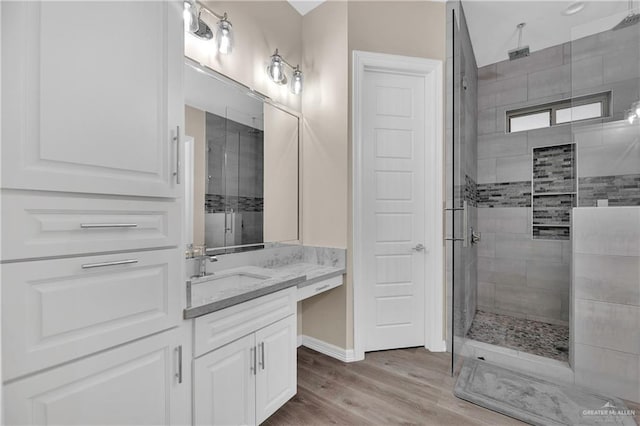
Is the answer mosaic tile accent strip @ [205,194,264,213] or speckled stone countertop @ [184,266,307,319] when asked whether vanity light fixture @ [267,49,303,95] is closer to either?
mosaic tile accent strip @ [205,194,264,213]

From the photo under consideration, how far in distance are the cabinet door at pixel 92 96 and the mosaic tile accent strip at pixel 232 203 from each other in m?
0.76

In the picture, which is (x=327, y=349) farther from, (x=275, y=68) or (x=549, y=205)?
(x=549, y=205)

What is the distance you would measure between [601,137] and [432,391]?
2.00 meters

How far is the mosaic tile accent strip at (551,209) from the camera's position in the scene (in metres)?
2.41

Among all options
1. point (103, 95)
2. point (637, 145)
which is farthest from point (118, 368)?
point (637, 145)

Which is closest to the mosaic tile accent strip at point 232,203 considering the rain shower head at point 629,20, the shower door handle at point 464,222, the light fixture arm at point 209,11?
the light fixture arm at point 209,11

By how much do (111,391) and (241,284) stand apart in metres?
0.89

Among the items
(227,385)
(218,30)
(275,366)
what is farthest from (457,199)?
(218,30)

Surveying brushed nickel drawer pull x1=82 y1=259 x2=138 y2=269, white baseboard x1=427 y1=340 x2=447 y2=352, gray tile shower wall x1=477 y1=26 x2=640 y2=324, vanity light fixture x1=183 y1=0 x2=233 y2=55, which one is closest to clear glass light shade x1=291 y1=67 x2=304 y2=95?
vanity light fixture x1=183 y1=0 x2=233 y2=55

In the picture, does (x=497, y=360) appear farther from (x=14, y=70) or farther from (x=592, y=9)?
(x=14, y=70)

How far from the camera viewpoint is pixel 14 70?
0.78 meters

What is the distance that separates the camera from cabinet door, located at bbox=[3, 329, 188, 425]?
0.81 meters

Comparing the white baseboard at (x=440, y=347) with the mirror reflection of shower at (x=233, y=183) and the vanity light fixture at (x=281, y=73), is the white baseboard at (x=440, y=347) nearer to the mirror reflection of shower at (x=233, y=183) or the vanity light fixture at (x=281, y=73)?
the mirror reflection of shower at (x=233, y=183)

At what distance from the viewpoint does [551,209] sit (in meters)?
2.75
